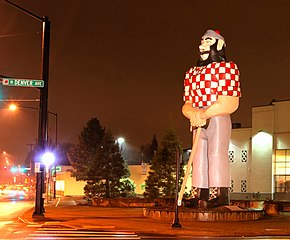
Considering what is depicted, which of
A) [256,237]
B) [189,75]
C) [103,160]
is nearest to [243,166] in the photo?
[103,160]

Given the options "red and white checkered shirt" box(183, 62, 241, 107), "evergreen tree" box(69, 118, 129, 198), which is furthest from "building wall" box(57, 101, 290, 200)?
"red and white checkered shirt" box(183, 62, 241, 107)

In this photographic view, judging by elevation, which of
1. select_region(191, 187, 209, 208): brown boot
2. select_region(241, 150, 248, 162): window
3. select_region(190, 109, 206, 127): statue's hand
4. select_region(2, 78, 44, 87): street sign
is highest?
select_region(2, 78, 44, 87): street sign

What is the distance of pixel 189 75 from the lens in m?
24.3

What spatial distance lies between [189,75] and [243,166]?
1509 inches

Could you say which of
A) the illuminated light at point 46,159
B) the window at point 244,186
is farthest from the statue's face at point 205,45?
the window at point 244,186

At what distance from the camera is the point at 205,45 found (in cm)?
2414

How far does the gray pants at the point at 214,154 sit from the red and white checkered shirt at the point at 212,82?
1.00 metres

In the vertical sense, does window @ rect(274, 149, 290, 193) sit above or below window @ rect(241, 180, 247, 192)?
above

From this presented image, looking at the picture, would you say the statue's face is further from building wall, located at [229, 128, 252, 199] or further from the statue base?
building wall, located at [229, 128, 252, 199]

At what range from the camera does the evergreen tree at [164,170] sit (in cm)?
4384

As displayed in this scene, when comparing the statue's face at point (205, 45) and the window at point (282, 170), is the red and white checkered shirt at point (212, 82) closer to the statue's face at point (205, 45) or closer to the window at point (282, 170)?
the statue's face at point (205, 45)

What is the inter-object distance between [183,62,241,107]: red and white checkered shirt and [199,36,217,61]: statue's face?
54 cm

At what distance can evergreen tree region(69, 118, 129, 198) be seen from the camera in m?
53.5

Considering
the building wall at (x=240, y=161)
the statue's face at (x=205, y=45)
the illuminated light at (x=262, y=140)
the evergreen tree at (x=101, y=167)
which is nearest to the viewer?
the statue's face at (x=205, y=45)
